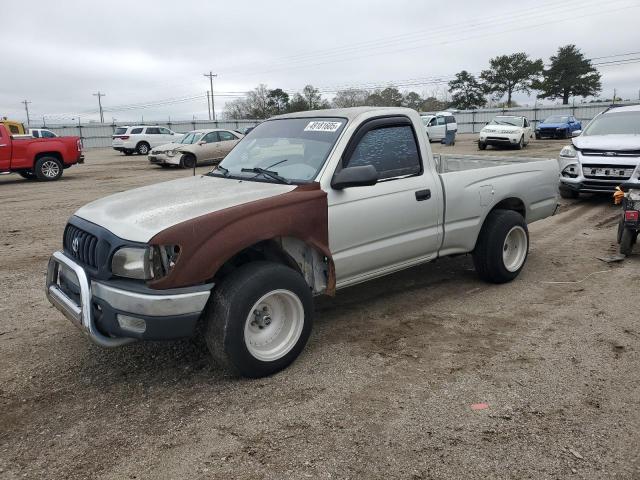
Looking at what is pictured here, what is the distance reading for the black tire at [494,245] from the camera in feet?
17.6

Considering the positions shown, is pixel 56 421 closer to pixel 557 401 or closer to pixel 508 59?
pixel 557 401

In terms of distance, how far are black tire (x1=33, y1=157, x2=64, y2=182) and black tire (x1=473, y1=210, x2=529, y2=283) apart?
53.0ft

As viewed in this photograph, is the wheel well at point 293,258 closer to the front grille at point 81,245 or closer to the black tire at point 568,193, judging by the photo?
the front grille at point 81,245

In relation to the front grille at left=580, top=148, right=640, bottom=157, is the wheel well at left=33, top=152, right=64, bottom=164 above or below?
above

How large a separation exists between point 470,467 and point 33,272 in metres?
5.91

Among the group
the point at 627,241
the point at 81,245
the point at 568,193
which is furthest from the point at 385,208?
the point at 568,193

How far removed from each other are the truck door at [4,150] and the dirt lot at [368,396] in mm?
Result: 12768

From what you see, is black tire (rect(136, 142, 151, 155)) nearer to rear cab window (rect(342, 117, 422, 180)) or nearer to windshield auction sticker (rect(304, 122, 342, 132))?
windshield auction sticker (rect(304, 122, 342, 132))

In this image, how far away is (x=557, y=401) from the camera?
131 inches

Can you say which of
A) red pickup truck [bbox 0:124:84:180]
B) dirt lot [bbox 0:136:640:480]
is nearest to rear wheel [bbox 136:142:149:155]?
red pickup truck [bbox 0:124:84:180]

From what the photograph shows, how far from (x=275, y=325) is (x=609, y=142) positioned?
337 inches

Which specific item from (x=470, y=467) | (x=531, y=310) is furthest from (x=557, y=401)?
(x=531, y=310)

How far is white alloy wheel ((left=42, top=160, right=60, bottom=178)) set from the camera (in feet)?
57.5

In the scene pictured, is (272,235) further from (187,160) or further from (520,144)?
(520,144)
